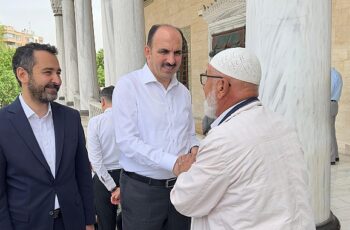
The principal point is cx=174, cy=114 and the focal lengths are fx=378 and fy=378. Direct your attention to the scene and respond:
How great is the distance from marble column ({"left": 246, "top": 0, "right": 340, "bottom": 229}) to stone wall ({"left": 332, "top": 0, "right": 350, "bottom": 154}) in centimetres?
464

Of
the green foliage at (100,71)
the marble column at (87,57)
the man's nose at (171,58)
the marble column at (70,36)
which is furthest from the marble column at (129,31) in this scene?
the green foliage at (100,71)

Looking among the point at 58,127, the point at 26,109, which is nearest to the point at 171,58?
the point at 58,127

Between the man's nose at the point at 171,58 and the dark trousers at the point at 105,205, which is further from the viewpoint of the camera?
the dark trousers at the point at 105,205

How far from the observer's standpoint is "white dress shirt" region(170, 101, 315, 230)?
141cm

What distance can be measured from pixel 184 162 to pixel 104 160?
1.62 meters

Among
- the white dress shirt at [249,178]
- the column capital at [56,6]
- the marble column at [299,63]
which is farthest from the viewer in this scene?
the column capital at [56,6]

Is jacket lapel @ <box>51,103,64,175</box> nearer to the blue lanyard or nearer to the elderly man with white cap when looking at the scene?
the elderly man with white cap

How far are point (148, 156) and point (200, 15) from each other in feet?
34.1

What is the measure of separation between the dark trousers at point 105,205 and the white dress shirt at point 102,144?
0.52 ft

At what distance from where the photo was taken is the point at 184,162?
2.01 meters

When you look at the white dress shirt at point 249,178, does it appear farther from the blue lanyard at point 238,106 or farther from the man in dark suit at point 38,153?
the man in dark suit at point 38,153

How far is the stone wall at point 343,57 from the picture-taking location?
22.7 feet

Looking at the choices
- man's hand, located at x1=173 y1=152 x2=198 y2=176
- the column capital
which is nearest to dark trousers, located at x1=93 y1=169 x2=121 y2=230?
man's hand, located at x1=173 y1=152 x2=198 y2=176

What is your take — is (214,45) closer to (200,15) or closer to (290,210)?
(200,15)
